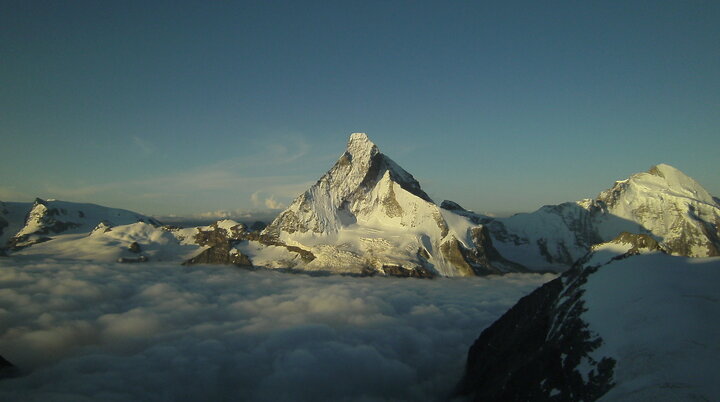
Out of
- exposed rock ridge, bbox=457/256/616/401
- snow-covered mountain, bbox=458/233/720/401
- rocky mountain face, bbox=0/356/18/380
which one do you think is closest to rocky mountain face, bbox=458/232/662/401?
exposed rock ridge, bbox=457/256/616/401

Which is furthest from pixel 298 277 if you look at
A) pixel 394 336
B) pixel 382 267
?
pixel 394 336

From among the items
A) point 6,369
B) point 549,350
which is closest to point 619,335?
point 549,350

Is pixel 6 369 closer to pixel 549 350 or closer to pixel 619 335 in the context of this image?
pixel 549 350

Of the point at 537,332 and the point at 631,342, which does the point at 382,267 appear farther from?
the point at 631,342

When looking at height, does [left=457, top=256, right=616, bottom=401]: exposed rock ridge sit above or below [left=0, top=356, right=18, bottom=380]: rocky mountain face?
above

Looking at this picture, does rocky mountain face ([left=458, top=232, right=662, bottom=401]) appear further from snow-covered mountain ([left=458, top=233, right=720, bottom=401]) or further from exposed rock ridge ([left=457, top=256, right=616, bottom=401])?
snow-covered mountain ([left=458, top=233, right=720, bottom=401])

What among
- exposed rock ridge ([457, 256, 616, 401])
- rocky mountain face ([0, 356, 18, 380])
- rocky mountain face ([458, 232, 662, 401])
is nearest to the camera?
exposed rock ridge ([457, 256, 616, 401])

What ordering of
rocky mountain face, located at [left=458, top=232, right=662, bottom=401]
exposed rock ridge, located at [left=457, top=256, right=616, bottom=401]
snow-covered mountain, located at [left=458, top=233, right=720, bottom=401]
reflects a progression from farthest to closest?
rocky mountain face, located at [left=458, top=232, right=662, bottom=401], exposed rock ridge, located at [left=457, top=256, right=616, bottom=401], snow-covered mountain, located at [left=458, top=233, right=720, bottom=401]

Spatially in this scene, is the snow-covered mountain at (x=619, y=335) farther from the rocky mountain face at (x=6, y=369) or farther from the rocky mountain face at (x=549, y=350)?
the rocky mountain face at (x=6, y=369)

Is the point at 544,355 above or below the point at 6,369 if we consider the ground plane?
above
